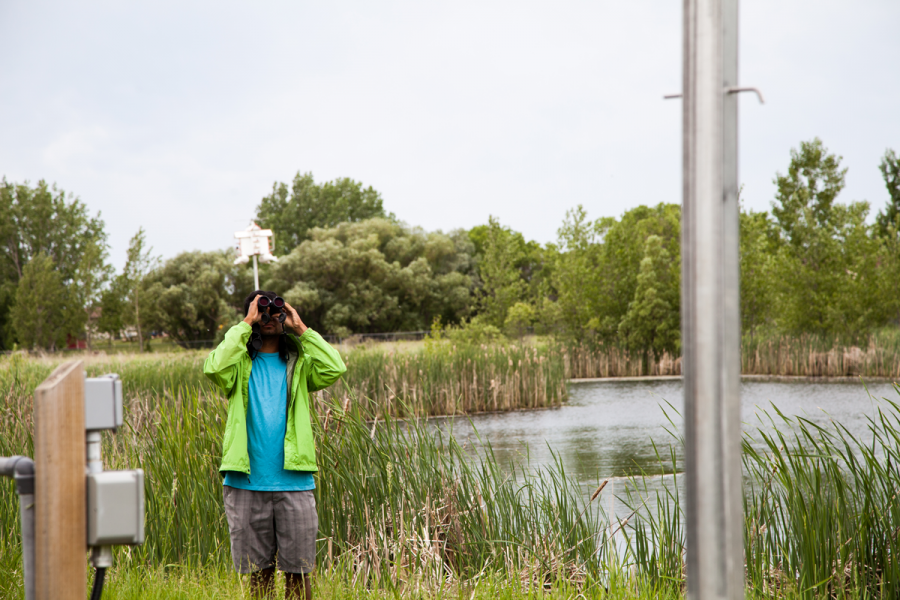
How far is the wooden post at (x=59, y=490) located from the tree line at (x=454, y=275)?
1797 centimetres

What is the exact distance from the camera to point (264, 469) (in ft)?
9.65

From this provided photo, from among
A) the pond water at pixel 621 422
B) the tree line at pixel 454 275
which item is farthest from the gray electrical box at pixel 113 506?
the tree line at pixel 454 275

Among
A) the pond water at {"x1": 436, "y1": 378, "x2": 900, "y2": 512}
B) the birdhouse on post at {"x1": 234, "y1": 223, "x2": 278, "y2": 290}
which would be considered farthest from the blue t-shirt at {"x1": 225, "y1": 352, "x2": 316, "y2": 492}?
the birdhouse on post at {"x1": 234, "y1": 223, "x2": 278, "y2": 290}

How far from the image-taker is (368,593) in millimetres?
2965

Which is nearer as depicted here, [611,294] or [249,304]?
[249,304]

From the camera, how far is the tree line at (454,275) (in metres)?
19.3

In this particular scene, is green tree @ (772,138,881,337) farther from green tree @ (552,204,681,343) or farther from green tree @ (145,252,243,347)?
green tree @ (145,252,243,347)

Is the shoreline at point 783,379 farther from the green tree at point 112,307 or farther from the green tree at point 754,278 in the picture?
the green tree at point 112,307

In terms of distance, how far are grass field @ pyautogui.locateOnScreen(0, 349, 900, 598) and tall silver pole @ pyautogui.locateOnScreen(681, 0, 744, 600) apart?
177 centimetres

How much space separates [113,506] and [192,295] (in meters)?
32.2

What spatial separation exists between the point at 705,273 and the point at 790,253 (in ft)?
67.8

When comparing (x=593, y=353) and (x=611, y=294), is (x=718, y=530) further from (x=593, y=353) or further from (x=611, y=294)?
(x=611, y=294)

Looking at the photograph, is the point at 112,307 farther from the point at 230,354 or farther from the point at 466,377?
the point at 230,354

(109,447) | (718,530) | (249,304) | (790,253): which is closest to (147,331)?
(790,253)
